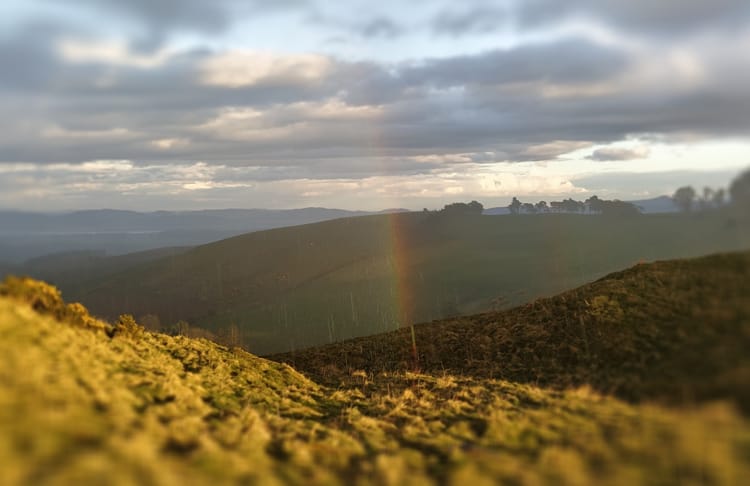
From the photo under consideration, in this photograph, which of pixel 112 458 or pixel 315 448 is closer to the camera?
pixel 112 458

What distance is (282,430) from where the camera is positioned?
1519 centimetres

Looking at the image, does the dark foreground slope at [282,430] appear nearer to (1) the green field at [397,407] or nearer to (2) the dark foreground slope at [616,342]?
(1) the green field at [397,407]

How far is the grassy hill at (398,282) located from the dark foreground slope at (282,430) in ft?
303

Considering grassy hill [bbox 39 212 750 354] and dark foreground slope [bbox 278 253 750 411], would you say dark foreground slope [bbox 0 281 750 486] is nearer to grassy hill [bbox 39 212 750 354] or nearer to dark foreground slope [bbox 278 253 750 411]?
dark foreground slope [bbox 278 253 750 411]

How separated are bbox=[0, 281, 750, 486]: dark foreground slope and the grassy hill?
92.2m

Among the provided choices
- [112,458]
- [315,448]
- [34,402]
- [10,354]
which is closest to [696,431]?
[315,448]

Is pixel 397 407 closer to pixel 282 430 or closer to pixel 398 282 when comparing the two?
pixel 282 430

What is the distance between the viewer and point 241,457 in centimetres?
1091

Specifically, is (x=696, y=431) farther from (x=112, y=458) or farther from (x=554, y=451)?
(x=112, y=458)

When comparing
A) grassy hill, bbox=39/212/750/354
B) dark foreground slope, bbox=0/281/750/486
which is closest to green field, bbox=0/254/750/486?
dark foreground slope, bbox=0/281/750/486

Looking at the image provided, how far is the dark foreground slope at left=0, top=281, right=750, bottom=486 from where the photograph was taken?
8.91m

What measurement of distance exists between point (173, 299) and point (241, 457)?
180990 millimetres

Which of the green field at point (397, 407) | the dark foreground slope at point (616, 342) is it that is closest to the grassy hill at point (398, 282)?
the dark foreground slope at point (616, 342)

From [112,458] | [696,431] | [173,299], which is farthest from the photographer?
[173,299]
